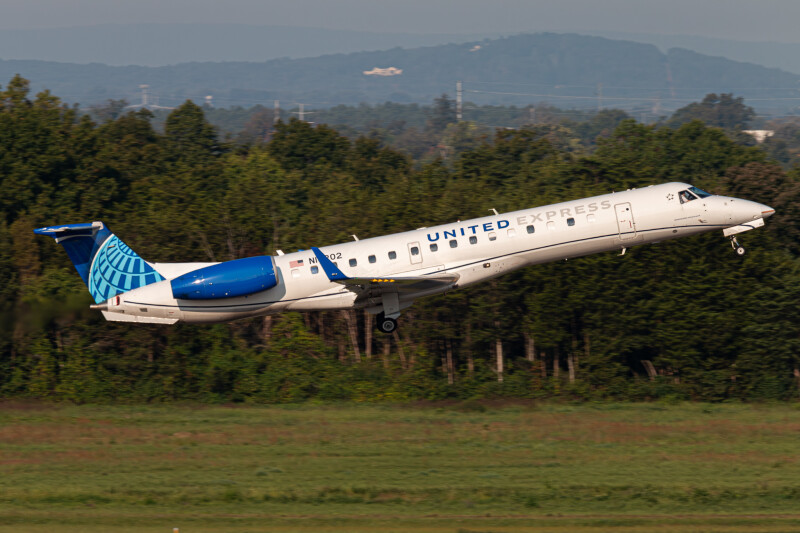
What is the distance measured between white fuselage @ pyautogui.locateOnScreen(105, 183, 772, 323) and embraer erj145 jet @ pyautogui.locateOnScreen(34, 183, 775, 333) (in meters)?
0.03

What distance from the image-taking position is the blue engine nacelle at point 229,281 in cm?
2691

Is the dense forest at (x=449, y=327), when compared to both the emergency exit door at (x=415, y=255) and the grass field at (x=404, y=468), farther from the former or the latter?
the emergency exit door at (x=415, y=255)

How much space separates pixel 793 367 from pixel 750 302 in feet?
9.53

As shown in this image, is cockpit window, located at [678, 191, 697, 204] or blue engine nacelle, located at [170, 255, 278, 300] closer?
blue engine nacelle, located at [170, 255, 278, 300]

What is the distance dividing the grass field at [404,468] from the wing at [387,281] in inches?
163

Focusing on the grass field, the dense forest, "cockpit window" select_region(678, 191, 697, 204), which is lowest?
the grass field

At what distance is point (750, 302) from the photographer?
34.6 metres

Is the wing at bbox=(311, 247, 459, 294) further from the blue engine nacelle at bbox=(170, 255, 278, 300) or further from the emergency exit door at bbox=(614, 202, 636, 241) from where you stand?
the emergency exit door at bbox=(614, 202, 636, 241)

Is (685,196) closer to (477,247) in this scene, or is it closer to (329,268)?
(477,247)

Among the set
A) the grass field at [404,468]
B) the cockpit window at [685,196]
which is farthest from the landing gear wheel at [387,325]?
the cockpit window at [685,196]

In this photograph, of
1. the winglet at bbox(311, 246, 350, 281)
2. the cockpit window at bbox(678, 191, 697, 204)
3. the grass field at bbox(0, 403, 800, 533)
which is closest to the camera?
the grass field at bbox(0, 403, 800, 533)

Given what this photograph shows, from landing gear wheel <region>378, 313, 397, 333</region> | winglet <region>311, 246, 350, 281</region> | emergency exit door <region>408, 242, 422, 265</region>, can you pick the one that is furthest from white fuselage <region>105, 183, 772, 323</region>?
winglet <region>311, 246, 350, 281</region>

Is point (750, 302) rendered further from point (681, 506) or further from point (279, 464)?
point (279, 464)

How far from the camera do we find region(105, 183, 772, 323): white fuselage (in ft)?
88.7
